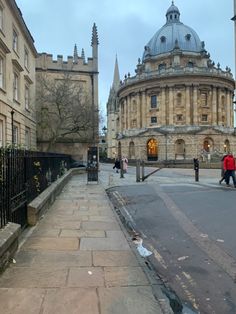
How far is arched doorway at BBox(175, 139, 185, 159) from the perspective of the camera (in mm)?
71250

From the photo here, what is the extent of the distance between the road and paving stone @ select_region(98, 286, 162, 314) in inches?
17.5

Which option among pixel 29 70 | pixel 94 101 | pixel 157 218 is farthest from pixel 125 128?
pixel 157 218

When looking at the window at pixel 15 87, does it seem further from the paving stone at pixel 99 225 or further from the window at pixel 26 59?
the paving stone at pixel 99 225

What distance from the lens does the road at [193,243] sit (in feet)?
14.3

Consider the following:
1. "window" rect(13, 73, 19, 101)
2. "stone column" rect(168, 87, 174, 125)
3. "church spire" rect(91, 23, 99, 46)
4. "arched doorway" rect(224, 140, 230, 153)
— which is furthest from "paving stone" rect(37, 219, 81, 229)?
"arched doorway" rect(224, 140, 230, 153)

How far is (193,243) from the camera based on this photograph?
6.81m

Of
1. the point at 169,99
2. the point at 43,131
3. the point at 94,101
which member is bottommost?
the point at 43,131

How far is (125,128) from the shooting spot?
83.0m

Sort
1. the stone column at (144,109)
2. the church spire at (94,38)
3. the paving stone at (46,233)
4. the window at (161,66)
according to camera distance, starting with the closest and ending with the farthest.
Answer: the paving stone at (46,233) < the church spire at (94,38) < the stone column at (144,109) < the window at (161,66)

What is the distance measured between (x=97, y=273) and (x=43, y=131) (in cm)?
3093

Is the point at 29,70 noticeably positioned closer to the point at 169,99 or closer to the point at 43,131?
the point at 43,131

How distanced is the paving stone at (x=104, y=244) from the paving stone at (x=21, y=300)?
2090 millimetres

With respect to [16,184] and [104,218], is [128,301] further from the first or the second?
[104,218]

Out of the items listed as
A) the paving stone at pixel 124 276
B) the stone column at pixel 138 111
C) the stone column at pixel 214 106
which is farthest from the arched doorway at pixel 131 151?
the paving stone at pixel 124 276
